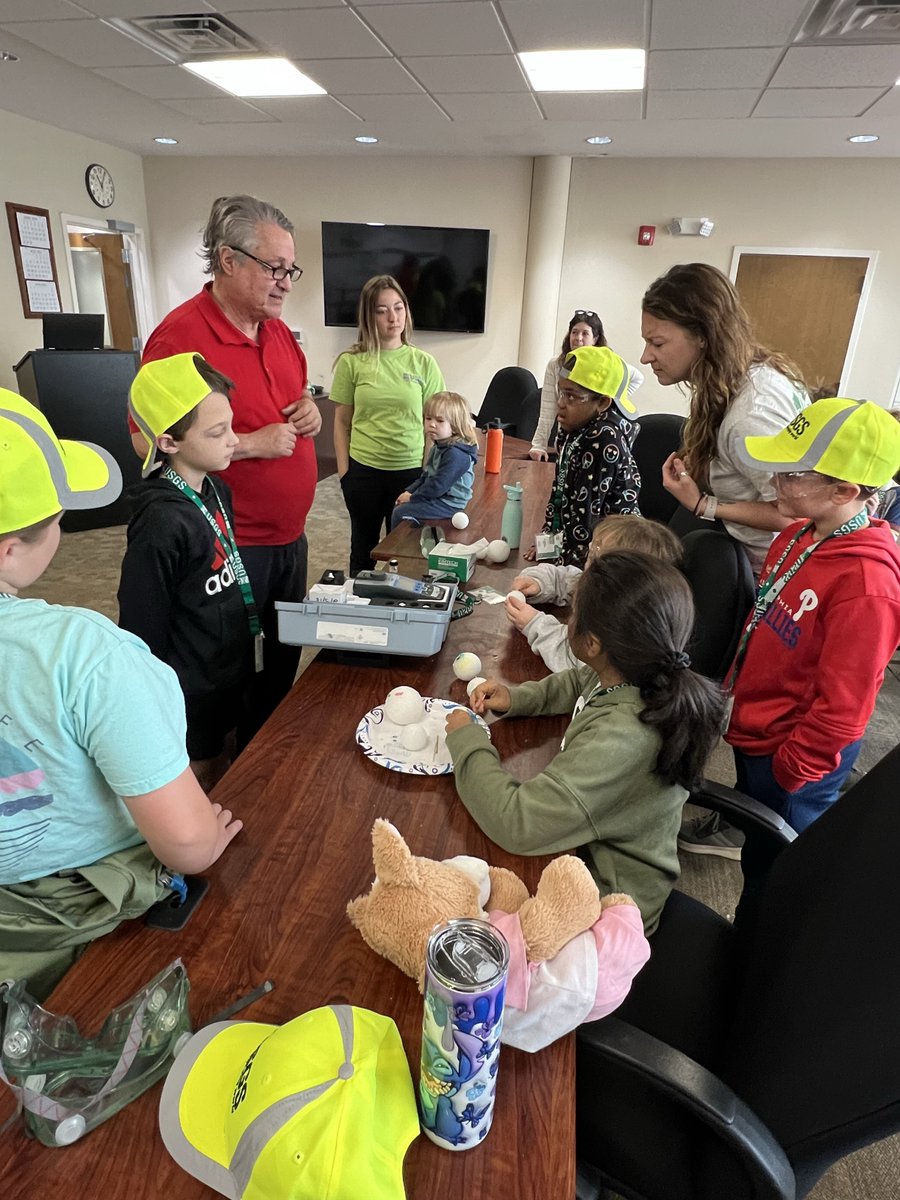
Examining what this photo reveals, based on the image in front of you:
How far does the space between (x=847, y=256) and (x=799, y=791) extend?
5.91 metres

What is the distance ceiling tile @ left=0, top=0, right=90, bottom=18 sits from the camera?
3027mm

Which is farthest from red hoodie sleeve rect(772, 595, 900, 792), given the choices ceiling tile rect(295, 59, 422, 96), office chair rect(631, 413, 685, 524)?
ceiling tile rect(295, 59, 422, 96)

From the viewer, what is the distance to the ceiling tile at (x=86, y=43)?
130 inches

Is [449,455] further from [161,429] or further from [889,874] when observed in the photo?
[889,874]

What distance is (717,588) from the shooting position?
150cm

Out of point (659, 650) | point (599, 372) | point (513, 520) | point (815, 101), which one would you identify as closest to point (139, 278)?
point (815, 101)

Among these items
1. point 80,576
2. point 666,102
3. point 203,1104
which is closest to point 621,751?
point 203,1104

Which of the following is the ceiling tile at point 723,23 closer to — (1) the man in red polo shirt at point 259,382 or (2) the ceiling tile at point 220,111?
(1) the man in red polo shirt at point 259,382

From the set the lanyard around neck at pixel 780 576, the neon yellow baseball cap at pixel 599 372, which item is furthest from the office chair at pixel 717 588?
the neon yellow baseball cap at pixel 599 372

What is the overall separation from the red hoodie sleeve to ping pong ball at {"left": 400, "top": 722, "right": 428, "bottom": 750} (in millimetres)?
736

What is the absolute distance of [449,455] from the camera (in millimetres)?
2570

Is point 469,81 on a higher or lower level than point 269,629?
higher

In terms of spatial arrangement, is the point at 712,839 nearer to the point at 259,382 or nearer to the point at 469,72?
the point at 259,382

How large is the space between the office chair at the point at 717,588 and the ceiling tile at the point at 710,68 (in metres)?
3.05
